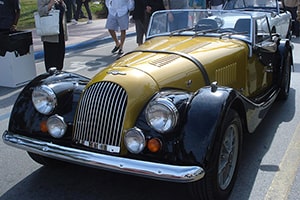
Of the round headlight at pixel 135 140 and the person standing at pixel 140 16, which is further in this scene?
the person standing at pixel 140 16

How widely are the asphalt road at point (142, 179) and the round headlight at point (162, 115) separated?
2.40ft

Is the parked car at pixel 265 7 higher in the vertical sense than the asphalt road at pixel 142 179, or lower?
higher

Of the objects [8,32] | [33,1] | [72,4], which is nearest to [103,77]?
[8,32]

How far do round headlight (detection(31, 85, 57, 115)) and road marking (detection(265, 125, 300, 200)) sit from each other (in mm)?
1960

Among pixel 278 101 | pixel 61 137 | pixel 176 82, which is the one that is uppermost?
pixel 176 82

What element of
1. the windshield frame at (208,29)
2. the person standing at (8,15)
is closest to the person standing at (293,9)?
the windshield frame at (208,29)

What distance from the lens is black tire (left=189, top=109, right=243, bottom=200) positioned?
2.93 meters

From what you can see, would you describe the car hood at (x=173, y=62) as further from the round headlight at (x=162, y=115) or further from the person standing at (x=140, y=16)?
the person standing at (x=140, y=16)

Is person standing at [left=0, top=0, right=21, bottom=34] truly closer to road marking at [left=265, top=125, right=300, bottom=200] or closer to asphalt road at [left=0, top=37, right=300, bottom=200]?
asphalt road at [left=0, top=37, right=300, bottom=200]

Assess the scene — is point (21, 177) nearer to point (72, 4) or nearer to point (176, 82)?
point (176, 82)

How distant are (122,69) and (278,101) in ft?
10.8

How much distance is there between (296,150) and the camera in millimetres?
4316

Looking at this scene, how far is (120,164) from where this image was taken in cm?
285

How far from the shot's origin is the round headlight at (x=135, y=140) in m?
2.94
